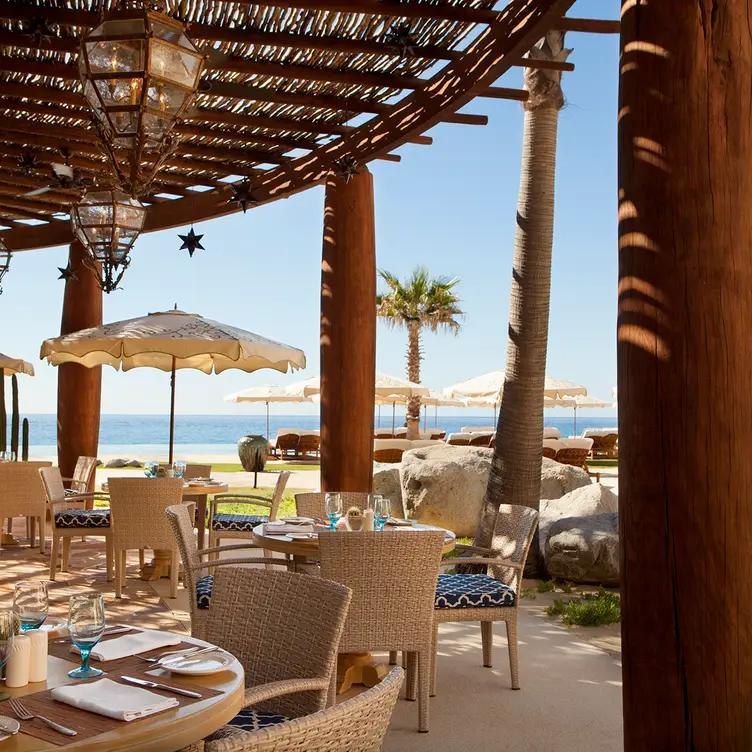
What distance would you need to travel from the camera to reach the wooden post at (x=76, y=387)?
34.6 feet

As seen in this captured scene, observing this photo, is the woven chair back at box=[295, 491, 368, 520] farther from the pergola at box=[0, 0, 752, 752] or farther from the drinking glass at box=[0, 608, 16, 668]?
the drinking glass at box=[0, 608, 16, 668]

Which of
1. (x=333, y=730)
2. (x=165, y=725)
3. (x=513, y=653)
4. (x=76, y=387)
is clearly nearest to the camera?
(x=333, y=730)

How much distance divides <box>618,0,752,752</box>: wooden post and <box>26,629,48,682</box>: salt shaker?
1.59m

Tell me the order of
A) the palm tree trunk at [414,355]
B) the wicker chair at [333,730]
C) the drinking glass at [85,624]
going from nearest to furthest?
the wicker chair at [333,730]
the drinking glass at [85,624]
the palm tree trunk at [414,355]

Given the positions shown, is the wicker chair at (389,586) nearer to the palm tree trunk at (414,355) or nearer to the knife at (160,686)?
the knife at (160,686)

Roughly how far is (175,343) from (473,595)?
388 cm

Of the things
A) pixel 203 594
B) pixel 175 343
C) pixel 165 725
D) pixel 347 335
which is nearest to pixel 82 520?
→ pixel 175 343

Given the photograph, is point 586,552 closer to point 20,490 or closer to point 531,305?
point 531,305

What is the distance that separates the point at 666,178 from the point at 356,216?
5252mm

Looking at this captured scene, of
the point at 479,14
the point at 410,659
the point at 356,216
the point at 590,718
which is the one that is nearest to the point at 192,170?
the point at 356,216

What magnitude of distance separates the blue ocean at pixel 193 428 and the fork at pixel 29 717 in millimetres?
46696

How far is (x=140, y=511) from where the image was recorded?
6.71 m

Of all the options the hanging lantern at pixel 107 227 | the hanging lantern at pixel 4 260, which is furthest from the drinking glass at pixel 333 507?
the hanging lantern at pixel 4 260

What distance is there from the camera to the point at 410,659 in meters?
4.48
